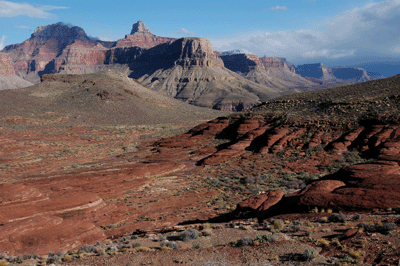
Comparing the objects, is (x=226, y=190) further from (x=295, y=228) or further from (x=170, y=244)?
(x=170, y=244)

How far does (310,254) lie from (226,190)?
42.4 feet

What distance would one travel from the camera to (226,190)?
20000 millimetres

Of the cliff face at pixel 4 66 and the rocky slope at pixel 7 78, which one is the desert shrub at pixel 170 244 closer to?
the rocky slope at pixel 7 78

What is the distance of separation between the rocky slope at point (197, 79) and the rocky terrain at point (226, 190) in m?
98.7

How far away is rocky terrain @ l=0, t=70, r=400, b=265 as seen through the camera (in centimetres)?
843

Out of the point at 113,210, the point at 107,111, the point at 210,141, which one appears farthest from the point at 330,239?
the point at 107,111

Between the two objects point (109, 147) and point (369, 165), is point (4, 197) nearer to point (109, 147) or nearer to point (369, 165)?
point (369, 165)

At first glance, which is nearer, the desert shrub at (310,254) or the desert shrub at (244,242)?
the desert shrub at (310,254)

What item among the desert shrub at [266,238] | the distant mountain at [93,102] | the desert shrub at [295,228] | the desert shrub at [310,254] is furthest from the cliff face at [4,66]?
the desert shrub at [310,254]

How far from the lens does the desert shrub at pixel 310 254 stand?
7134 millimetres

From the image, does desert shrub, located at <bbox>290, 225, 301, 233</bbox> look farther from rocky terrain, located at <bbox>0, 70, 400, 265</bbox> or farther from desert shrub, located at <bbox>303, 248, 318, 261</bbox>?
desert shrub, located at <bbox>303, 248, 318, 261</bbox>

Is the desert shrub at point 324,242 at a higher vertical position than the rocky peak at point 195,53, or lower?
lower

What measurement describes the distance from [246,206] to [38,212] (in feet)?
32.3

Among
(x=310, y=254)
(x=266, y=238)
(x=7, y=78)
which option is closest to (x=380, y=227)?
(x=310, y=254)
